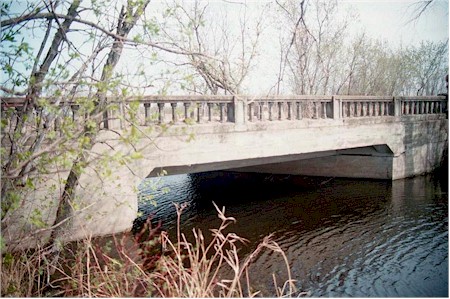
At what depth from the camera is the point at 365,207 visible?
997 cm

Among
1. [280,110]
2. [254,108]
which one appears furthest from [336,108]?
[254,108]

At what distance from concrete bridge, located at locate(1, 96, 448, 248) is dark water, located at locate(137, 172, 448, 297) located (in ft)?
2.23

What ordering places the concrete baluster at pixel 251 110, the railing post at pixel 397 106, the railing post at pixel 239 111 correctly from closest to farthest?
1. the railing post at pixel 239 111
2. the concrete baluster at pixel 251 110
3. the railing post at pixel 397 106

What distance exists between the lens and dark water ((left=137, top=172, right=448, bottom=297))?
5.79m

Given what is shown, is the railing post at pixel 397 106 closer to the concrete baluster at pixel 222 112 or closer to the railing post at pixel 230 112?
the railing post at pixel 230 112

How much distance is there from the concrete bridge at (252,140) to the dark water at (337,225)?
680mm

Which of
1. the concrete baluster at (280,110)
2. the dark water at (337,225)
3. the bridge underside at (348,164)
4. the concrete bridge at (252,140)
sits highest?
the concrete baluster at (280,110)

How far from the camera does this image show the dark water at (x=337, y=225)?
5.79 m

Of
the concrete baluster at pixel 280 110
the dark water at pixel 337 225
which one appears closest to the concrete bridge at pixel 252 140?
the concrete baluster at pixel 280 110

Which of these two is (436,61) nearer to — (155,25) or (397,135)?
(397,135)

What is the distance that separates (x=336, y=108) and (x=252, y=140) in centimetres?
309

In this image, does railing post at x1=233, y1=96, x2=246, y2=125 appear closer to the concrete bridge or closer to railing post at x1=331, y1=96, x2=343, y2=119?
the concrete bridge

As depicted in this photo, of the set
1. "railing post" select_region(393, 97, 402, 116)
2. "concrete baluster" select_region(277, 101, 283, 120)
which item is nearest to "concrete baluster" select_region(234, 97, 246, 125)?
"concrete baluster" select_region(277, 101, 283, 120)

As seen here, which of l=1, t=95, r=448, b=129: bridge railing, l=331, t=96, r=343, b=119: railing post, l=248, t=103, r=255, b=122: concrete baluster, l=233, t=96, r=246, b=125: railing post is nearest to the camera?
l=1, t=95, r=448, b=129: bridge railing
